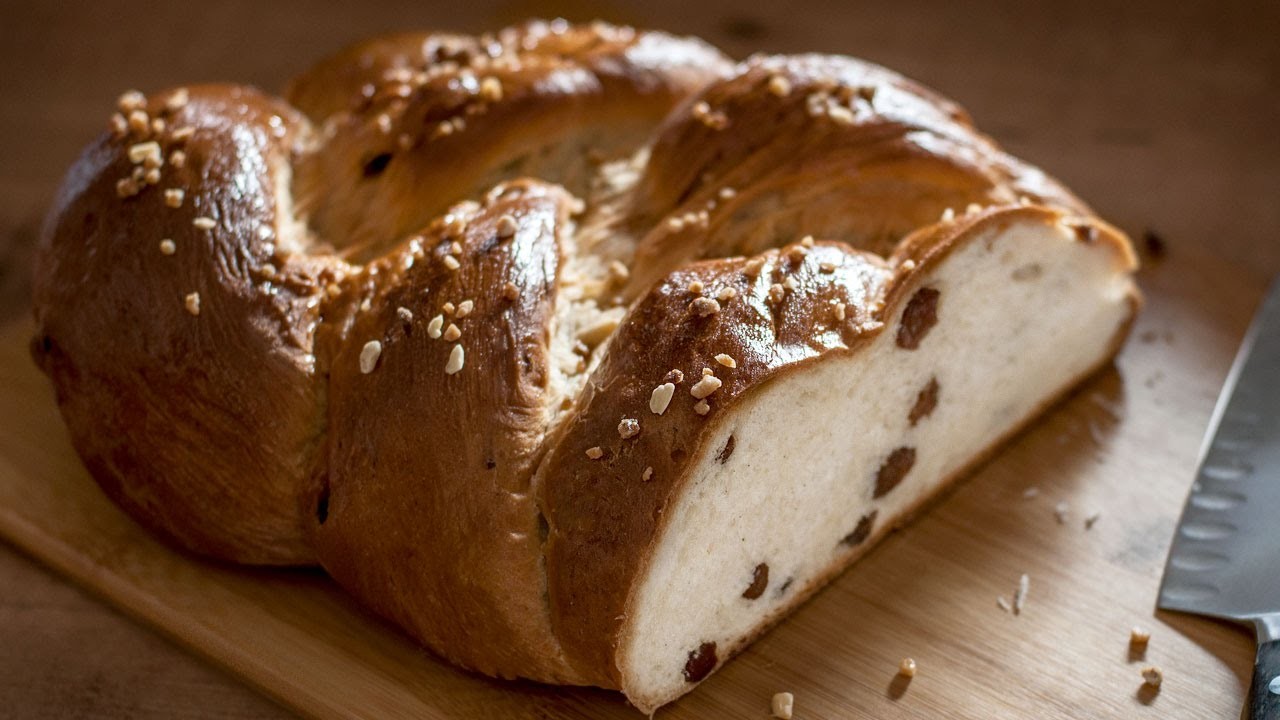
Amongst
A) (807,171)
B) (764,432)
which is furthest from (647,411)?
(807,171)

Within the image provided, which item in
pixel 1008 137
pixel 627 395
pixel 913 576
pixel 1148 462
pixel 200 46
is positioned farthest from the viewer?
pixel 200 46

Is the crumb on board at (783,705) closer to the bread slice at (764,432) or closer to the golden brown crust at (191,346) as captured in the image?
the bread slice at (764,432)

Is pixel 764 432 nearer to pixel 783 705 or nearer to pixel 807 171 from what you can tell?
pixel 783 705

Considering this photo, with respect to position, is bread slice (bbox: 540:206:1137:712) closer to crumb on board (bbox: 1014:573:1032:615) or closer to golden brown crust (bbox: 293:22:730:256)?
crumb on board (bbox: 1014:573:1032:615)

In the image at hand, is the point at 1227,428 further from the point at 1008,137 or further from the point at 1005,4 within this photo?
the point at 1005,4

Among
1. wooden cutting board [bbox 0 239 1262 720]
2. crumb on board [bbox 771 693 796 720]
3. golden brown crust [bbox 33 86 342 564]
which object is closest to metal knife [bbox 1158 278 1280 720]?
wooden cutting board [bbox 0 239 1262 720]

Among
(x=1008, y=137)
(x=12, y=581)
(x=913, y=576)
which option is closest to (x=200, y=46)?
(x=12, y=581)
